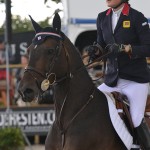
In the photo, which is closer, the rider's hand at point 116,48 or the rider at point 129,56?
the rider's hand at point 116,48

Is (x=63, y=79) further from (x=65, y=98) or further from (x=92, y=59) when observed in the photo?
(x=92, y=59)

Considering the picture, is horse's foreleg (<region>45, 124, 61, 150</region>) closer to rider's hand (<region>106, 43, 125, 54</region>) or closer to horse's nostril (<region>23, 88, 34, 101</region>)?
horse's nostril (<region>23, 88, 34, 101</region>)

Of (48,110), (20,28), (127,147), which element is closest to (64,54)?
(127,147)

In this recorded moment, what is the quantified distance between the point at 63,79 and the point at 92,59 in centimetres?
75

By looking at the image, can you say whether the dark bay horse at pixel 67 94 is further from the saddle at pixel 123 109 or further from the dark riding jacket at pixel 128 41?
the dark riding jacket at pixel 128 41

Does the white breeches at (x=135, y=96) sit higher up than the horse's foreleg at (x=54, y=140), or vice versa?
the white breeches at (x=135, y=96)

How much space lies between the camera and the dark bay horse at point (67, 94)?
6.39 metres

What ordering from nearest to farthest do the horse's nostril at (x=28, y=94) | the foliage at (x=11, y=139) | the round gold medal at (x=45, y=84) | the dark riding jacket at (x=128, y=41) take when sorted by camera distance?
the horse's nostril at (x=28, y=94)
the round gold medal at (x=45, y=84)
the dark riding jacket at (x=128, y=41)
the foliage at (x=11, y=139)

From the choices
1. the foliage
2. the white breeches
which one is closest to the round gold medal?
the white breeches

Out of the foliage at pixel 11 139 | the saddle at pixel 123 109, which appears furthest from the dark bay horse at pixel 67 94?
the foliage at pixel 11 139

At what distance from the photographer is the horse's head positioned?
6.27m

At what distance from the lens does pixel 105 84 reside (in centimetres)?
735

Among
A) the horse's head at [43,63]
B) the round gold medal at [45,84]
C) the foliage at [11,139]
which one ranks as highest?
the horse's head at [43,63]

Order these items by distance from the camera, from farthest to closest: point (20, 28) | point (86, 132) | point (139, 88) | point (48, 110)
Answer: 1. point (20, 28)
2. point (48, 110)
3. point (139, 88)
4. point (86, 132)
